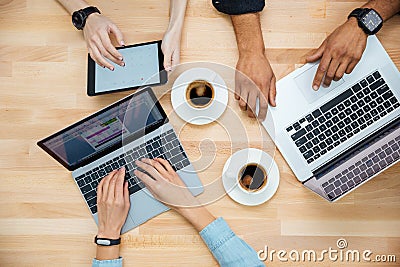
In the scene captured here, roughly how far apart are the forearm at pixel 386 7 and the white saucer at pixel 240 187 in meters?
0.42

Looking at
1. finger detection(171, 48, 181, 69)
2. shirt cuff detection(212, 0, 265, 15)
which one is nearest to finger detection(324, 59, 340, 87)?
shirt cuff detection(212, 0, 265, 15)

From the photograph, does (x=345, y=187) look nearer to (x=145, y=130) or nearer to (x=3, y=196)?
(x=145, y=130)

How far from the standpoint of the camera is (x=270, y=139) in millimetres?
1194

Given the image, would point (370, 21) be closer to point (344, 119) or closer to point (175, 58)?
point (344, 119)

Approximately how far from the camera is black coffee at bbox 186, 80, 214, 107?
1.18m

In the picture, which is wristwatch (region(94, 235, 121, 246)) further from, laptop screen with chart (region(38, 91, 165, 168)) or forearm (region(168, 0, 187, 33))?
forearm (region(168, 0, 187, 33))

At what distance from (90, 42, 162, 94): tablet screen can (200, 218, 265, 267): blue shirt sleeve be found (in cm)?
36

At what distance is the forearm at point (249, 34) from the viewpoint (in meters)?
1.19

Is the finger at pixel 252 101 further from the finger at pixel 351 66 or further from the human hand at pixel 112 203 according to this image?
the human hand at pixel 112 203

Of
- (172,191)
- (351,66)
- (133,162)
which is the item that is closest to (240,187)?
(172,191)

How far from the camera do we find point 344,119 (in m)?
1.17

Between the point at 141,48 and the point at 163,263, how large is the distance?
497mm

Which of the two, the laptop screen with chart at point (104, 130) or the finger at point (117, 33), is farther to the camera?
the finger at point (117, 33)

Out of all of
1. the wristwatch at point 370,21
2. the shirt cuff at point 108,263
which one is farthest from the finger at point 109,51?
the wristwatch at point 370,21
